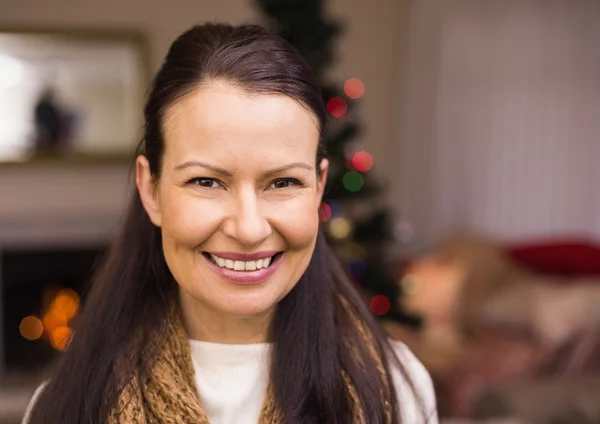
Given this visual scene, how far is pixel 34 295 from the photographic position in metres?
4.19

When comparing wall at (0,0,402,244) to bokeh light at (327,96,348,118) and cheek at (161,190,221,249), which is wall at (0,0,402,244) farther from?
cheek at (161,190,221,249)

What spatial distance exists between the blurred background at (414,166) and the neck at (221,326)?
70.7 inches

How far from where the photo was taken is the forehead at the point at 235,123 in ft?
2.74

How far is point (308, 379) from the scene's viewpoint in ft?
3.19

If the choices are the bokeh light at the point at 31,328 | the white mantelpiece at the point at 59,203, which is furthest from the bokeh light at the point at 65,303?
the white mantelpiece at the point at 59,203

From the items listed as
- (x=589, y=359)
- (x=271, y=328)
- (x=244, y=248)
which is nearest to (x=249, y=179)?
(x=244, y=248)

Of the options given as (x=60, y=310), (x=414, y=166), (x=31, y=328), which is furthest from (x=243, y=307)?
(x=414, y=166)

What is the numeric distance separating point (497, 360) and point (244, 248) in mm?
2494

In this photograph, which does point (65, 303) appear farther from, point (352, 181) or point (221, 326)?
point (221, 326)

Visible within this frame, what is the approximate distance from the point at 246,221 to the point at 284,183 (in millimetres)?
75

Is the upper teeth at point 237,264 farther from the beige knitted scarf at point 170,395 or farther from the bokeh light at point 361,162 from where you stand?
the bokeh light at point 361,162

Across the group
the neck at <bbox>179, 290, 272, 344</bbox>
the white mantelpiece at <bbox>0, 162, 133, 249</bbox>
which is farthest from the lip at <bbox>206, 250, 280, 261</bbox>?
the white mantelpiece at <bbox>0, 162, 133, 249</bbox>

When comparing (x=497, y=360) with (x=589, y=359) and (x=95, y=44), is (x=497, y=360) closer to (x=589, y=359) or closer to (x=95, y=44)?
(x=589, y=359)

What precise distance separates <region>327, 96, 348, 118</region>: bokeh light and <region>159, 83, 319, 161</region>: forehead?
6.24 feet
